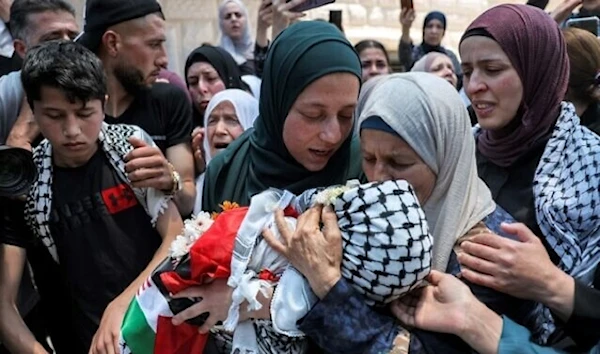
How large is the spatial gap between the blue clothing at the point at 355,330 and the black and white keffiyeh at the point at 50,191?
0.94 meters

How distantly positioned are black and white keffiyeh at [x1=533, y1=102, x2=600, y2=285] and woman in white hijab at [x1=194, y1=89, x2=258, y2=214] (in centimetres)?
154

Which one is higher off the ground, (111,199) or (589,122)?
(589,122)

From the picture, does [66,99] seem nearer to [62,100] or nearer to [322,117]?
[62,100]

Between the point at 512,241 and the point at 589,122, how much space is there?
1.24 meters

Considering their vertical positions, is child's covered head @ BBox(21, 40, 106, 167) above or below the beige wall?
above

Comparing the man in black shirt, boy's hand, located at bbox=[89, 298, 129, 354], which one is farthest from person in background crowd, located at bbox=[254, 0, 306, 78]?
boy's hand, located at bbox=[89, 298, 129, 354]

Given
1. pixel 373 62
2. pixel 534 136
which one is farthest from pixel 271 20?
pixel 534 136

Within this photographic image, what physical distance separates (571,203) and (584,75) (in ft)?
3.15

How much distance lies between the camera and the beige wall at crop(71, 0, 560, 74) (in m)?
7.17

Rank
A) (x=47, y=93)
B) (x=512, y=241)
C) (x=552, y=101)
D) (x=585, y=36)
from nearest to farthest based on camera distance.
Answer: (x=512, y=241)
(x=552, y=101)
(x=47, y=93)
(x=585, y=36)

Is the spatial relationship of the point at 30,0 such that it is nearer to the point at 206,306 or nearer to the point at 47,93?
the point at 47,93

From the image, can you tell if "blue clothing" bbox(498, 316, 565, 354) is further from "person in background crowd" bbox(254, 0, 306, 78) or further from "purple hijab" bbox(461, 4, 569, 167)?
"person in background crowd" bbox(254, 0, 306, 78)

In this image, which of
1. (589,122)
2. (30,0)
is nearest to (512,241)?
(589,122)

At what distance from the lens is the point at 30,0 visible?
3.09m
